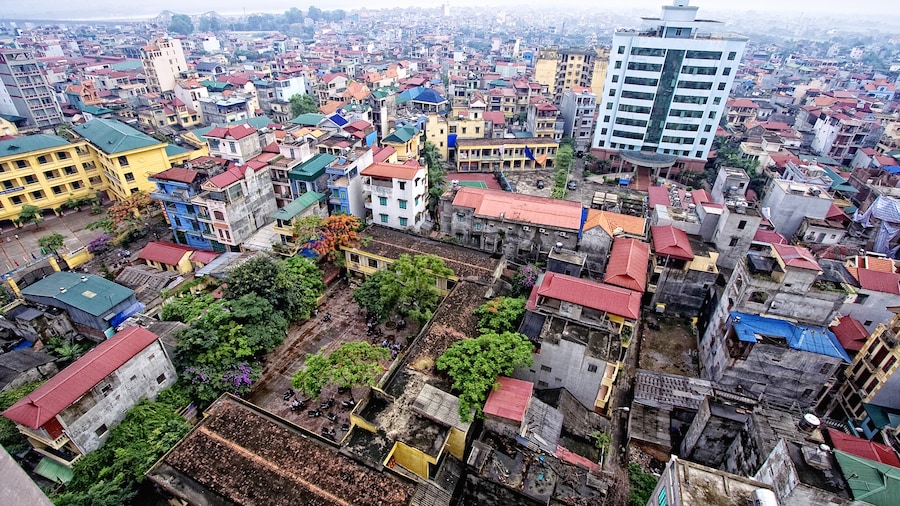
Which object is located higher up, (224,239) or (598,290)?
(598,290)

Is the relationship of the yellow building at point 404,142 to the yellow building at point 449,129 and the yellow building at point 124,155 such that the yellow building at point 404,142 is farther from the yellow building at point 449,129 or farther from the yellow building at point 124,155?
the yellow building at point 124,155

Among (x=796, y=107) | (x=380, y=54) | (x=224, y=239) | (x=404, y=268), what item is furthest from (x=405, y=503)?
(x=380, y=54)

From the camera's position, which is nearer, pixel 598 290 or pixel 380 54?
pixel 598 290

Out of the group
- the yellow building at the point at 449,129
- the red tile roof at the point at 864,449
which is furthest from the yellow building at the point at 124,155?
the red tile roof at the point at 864,449

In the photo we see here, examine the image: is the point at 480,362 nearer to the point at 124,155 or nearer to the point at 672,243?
A: the point at 672,243

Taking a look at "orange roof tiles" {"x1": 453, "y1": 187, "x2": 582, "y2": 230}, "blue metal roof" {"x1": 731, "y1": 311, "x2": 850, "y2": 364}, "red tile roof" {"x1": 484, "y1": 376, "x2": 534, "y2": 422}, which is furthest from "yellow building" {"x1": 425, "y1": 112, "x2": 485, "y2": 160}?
"red tile roof" {"x1": 484, "y1": 376, "x2": 534, "y2": 422}

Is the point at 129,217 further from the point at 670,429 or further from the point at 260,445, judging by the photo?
the point at 670,429
